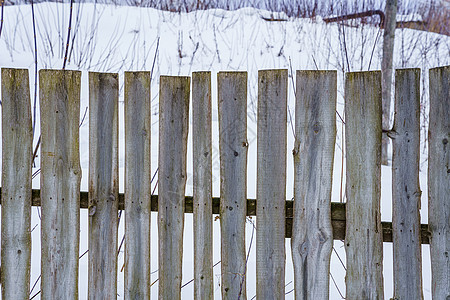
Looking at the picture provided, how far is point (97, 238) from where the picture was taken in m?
1.95

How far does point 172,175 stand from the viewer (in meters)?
1.91

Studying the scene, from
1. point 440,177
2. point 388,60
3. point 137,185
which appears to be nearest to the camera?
point 440,177

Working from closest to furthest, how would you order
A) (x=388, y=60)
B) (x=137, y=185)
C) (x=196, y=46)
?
1. (x=137, y=185)
2. (x=388, y=60)
3. (x=196, y=46)

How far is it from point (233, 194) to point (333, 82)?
0.69 meters

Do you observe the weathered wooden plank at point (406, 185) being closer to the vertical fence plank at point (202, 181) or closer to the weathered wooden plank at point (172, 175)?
the vertical fence plank at point (202, 181)

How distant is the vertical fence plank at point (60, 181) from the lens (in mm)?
1919

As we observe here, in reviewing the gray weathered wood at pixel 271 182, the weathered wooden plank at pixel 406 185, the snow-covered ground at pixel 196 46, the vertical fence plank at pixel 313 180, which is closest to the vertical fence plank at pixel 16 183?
the gray weathered wood at pixel 271 182

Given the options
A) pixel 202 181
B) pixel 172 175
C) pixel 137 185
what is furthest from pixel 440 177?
pixel 137 185

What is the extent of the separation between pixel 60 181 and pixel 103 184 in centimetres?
22

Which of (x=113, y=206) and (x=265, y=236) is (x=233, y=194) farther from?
(x=113, y=206)

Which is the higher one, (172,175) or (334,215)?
(172,175)

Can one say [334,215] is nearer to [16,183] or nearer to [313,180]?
[313,180]

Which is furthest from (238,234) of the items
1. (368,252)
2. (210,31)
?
(210,31)

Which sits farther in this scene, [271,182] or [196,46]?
[196,46]
